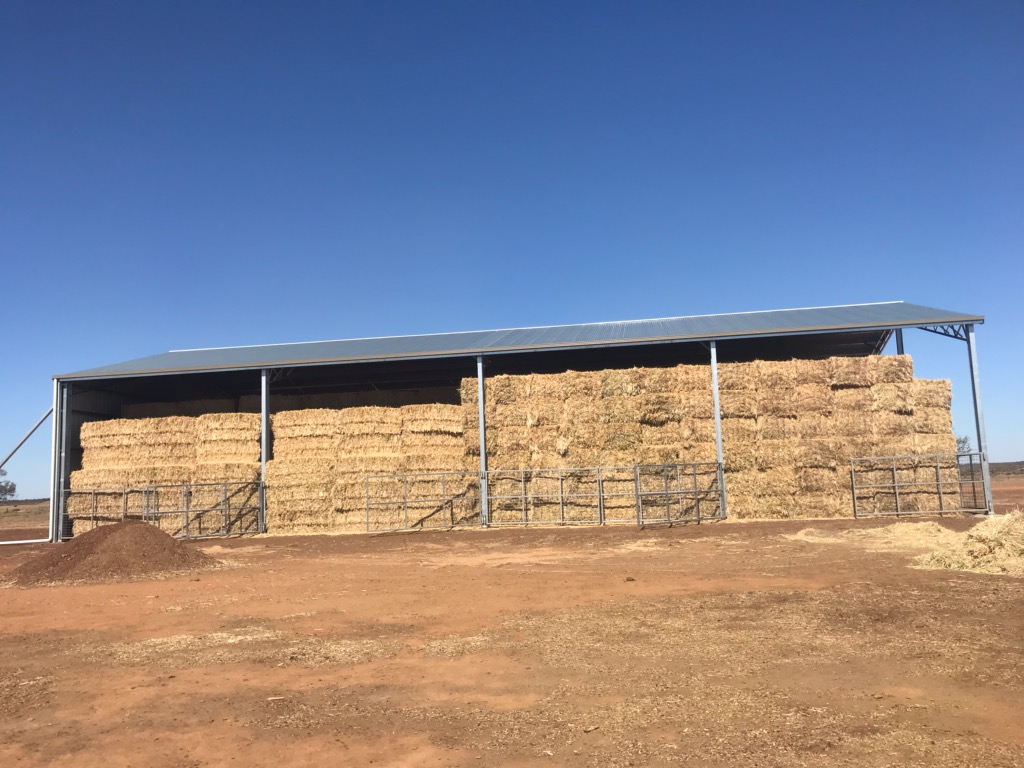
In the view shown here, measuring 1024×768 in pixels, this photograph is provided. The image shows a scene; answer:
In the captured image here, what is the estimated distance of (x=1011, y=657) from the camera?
686 cm

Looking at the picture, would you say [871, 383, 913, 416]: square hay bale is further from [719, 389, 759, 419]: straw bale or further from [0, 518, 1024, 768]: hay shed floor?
[0, 518, 1024, 768]: hay shed floor

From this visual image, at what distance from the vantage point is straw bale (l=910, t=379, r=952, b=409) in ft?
75.2

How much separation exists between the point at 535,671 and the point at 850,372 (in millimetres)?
A: 19811

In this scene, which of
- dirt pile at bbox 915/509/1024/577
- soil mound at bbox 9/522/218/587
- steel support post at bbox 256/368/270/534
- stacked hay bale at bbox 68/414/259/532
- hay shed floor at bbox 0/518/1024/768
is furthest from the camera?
stacked hay bale at bbox 68/414/259/532

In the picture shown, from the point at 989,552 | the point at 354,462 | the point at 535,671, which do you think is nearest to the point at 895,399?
the point at 989,552

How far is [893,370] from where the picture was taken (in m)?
23.3

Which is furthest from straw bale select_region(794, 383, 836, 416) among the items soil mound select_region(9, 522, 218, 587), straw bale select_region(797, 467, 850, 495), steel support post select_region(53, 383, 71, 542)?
steel support post select_region(53, 383, 71, 542)

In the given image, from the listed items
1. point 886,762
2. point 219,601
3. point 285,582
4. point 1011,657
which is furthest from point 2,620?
point 1011,657

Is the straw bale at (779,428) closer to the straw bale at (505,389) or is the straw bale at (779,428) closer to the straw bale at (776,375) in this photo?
the straw bale at (776,375)

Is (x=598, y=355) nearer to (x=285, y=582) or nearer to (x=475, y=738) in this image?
(x=285, y=582)

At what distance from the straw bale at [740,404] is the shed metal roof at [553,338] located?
1844 millimetres

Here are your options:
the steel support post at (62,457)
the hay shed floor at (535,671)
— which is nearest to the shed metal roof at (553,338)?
the steel support post at (62,457)

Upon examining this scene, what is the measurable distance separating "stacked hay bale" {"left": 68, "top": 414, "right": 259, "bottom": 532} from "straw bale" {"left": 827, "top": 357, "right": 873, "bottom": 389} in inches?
789

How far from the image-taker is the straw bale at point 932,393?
22906mm
